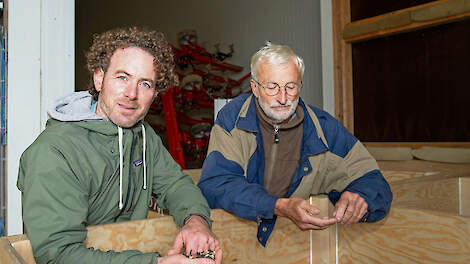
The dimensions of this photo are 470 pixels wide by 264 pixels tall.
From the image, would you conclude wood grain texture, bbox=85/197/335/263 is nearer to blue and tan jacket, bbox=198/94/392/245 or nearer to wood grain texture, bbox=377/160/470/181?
blue and tan jacket, bbox=198/94/392/245

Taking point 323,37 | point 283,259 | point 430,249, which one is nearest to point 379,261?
point 430,249

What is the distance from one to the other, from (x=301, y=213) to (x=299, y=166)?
38 centimetres

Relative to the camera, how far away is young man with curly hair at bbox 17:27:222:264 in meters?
0.95

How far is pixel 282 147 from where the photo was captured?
1743mm

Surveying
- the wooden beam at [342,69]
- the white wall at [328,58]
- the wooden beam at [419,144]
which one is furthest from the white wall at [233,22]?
the wooden beam at [419,144]

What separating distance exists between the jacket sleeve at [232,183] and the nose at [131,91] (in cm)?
51

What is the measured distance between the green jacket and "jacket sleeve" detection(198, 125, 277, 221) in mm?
163

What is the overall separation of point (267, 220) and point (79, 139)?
2.38ft

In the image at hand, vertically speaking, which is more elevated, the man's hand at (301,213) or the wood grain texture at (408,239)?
the man's hand at (301,213)

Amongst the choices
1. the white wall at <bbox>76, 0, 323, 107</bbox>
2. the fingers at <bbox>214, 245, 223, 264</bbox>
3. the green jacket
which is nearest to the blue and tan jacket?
the green jacket

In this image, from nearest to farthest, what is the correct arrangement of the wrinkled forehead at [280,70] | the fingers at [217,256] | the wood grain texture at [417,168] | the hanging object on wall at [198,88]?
the fingers at [217,256]
the wrinkled forehead at [280,70]
the wood grain texture at [417,168]
the hanging object on wall at [198,88]

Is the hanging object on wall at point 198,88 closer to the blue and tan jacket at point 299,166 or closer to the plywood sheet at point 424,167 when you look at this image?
the plywood sheet at point 424,167

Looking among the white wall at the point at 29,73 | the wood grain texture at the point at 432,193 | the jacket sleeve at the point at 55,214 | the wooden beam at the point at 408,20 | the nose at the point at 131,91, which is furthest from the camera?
the wooden beam at the point at 408,20

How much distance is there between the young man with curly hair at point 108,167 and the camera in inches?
37.3
